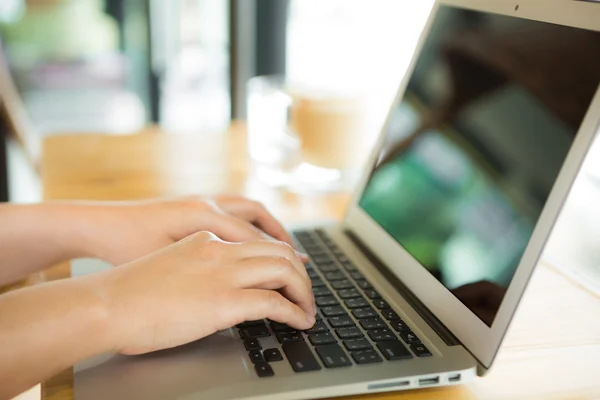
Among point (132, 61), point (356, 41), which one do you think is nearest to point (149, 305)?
point (356, 41)

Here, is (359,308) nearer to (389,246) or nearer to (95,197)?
(389,246)

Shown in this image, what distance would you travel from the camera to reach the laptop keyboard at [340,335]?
18.9 inches

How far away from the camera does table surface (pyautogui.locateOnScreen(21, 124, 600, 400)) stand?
50 cm

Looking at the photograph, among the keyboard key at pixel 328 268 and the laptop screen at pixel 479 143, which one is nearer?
the laptop screen at pixel 479 143

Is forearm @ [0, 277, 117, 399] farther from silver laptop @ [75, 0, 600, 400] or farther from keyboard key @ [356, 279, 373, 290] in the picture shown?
keyboard key @ [356, 279, 373, 290]

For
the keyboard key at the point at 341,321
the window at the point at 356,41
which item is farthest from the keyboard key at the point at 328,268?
the window at the point at 356,41

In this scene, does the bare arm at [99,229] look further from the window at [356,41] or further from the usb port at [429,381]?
the window at [356,41]

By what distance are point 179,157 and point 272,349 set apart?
65cm

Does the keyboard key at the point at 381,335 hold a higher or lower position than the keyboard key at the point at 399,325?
higher

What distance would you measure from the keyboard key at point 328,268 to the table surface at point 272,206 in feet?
0.57

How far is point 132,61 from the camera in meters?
2.33

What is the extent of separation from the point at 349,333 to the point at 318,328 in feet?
0.09

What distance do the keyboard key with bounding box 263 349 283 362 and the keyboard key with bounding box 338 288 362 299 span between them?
0.39 feet

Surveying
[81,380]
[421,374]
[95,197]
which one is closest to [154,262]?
[81,380]
